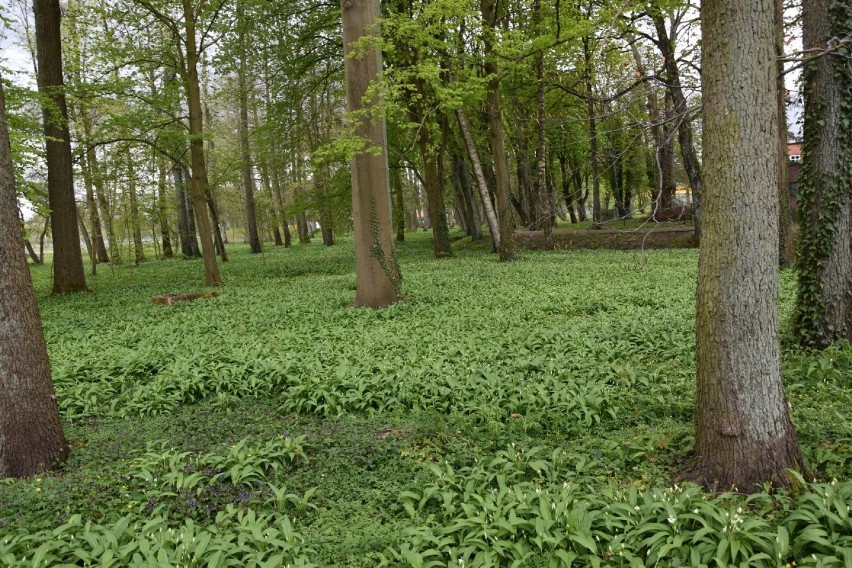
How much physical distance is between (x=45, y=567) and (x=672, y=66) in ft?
52.9

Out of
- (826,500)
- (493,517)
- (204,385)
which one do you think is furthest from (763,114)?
(204,385)

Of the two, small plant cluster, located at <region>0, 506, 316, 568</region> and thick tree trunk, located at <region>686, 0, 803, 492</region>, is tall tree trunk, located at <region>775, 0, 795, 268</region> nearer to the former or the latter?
thick tree trunk, located at <region>686, 0, 803, 492</region>

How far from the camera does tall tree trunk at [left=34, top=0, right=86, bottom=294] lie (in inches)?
538

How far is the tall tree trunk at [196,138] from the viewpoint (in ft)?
45.0

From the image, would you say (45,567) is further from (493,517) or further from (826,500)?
(826,500)

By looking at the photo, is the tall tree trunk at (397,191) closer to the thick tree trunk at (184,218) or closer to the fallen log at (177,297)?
the fallen log at (177,297)

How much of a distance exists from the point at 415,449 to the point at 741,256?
291 centimetres

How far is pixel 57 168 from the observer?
45.5 ft

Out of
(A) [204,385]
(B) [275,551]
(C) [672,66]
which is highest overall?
(C) [672,66]

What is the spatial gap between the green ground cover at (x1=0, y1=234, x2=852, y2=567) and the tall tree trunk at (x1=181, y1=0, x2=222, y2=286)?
5526 mm

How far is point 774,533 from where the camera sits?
2973mm

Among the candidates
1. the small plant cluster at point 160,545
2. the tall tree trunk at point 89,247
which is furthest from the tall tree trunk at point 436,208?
the small plant cluster at point 160,545

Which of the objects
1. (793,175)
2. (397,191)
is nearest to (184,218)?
(397,191)

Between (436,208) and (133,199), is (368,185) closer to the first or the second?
(436,208)
